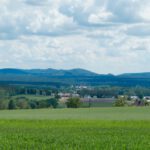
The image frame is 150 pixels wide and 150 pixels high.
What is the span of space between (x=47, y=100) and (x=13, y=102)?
239 inches

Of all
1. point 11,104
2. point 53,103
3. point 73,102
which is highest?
point 73,102

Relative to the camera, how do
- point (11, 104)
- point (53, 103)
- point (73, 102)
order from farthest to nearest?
point (11, 104) → point (53, 103) → point (73, 102)

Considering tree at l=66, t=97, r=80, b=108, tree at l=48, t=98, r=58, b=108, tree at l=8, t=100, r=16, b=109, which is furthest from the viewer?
tree at l=8, t=100, r=16, b=109

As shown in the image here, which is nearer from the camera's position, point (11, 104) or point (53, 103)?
point (53, 103)

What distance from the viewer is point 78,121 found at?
43750mm

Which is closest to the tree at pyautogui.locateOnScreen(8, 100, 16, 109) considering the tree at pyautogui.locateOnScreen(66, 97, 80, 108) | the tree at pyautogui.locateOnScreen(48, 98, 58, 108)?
the tree at pyautogui.locateOnScreen(48, 98, 58, 108)

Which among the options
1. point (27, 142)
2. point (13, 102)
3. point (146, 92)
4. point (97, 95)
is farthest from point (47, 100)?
point (27, 142)

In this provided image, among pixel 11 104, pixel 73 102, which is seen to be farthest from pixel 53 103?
pixel 11 104

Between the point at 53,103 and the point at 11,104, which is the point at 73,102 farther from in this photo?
the point at 11,104

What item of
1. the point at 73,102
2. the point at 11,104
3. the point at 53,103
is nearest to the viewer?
the point at 73,102

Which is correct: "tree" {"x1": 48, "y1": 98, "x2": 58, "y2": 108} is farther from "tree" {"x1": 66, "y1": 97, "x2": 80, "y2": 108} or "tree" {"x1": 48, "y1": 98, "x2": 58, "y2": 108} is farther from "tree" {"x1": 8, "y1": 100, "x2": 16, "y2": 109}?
"tree" {"x1": 8, "y1": 100, "x2": 16, "y2": 109}

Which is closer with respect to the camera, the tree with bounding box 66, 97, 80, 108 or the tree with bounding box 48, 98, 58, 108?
the tree with bounding box 66, 97, 80, 108

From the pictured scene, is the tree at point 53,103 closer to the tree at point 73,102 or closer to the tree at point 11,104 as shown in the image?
the tree at point 73,102

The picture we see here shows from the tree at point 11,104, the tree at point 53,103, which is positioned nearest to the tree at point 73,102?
the tree at point 53,103
